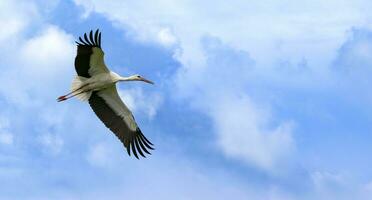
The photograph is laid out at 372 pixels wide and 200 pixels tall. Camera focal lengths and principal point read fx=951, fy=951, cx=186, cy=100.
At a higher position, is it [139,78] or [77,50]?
[139,78]

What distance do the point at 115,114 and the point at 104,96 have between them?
65 cm

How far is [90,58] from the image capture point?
26.4m

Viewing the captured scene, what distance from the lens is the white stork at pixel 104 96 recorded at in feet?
87.3

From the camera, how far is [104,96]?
2800 centimetres

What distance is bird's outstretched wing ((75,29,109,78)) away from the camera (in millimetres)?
25703

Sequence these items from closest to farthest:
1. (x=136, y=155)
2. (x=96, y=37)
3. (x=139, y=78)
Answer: (x=96, y=37), (x=136, y=155), (x=139, y=78)

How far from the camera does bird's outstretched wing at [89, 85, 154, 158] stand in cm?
2784

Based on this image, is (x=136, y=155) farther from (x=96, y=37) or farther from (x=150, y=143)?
(x=96, y=37)

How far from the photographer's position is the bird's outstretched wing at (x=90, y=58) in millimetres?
25703

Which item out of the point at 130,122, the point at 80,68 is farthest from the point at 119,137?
the point at 80,68

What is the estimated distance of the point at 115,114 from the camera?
28219 millimetres

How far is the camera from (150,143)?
2739 cm

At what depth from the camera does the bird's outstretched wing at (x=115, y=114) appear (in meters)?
27.8

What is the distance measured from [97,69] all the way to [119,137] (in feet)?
7.28
